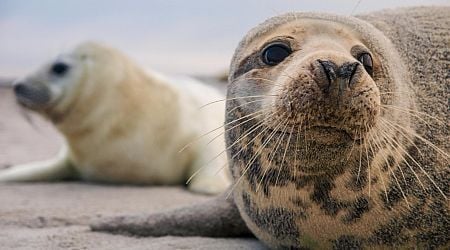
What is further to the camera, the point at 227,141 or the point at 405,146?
the point at 227,141

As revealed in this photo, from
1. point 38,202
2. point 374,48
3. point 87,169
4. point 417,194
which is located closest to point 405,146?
point 417,194

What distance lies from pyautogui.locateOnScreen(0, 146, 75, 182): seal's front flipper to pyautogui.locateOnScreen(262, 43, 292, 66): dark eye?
3107 mm

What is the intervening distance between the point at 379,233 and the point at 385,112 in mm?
325

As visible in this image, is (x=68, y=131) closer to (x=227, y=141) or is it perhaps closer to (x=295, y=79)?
(x=227, y=141)

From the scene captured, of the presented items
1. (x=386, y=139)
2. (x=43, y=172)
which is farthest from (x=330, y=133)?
(x=43, y=172)

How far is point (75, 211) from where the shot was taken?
12.1ft

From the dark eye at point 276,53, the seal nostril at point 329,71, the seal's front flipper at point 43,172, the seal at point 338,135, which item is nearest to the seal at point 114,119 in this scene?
the seal's front flipper at point 43,172

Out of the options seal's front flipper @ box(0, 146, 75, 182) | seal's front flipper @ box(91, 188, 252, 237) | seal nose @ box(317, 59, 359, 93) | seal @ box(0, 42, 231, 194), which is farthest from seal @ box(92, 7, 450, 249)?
seal's front flipper @ box(0, 146, 75, 182)

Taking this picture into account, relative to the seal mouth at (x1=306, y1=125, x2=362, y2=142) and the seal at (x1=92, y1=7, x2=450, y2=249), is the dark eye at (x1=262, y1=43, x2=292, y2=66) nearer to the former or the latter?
the seal at (x1=92, y1=7, x2=450, y2=249)

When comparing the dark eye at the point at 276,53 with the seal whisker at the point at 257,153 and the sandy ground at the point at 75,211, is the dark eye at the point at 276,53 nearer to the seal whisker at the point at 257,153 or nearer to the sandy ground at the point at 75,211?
the seal whisker at the point at 257,153

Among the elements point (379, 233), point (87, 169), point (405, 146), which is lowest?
point (87, 169)

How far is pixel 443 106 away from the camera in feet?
7.79

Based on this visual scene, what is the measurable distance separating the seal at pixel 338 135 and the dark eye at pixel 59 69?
2961mm

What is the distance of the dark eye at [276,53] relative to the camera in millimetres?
2193
